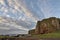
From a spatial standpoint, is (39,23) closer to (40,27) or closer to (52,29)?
(40,27)

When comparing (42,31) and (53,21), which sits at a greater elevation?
(53,21)

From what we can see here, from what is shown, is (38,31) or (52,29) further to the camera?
(38,31)

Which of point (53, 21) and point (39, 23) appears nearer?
point (53, 21)

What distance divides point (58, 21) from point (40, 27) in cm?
1407

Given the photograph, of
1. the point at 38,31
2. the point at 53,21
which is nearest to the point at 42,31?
the point at 38,31

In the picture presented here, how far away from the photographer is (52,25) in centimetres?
10519

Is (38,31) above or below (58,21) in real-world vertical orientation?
below

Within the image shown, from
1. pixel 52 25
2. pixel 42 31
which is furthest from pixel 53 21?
pixel 42 31

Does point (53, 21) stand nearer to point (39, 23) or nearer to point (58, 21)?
point (58, 21)

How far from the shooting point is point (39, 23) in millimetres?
111438

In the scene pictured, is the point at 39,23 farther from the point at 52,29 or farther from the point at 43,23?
the point at 52,29

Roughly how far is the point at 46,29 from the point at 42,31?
3.58 m

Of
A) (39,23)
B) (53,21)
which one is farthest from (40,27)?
(53,21)

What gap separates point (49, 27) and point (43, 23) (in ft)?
17.6
